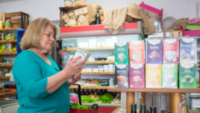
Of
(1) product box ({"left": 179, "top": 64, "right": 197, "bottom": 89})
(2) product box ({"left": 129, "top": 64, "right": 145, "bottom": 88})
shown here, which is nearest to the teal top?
(2) product box ({"left": 129, "top": 64, "right": 145, "bottom": 88})

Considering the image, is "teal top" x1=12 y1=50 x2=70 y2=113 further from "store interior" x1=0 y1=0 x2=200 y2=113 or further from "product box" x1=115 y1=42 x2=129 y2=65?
"product box" x1=115 y1=42 x2=129 y2=65

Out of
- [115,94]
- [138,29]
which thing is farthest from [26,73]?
[115,94]

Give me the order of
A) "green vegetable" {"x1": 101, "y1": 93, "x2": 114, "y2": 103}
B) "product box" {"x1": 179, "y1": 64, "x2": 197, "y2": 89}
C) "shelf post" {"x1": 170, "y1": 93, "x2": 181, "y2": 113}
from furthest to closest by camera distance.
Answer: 1. "green vegetable" {"x1": 101, "y1": 93, "x2": 114, "y2": 103}
2. "shelf post" {"x1": 170, "y1": 93, "x2": 181, "y2": 113}
3. "product box" {"x1": 179, "y1": 64, "x2": 197, "y2": 89}

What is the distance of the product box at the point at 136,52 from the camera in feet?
6.05

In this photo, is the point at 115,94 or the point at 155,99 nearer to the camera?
the point at 155,99

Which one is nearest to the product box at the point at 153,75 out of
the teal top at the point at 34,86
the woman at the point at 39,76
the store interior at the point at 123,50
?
the store interior at the point at 123,50

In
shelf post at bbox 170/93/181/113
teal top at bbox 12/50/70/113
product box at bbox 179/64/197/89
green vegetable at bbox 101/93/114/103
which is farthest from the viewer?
green vegetable at bbox 101/93/114/103

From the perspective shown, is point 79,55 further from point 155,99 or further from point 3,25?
point 3,25

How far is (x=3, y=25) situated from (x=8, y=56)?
3.40ft

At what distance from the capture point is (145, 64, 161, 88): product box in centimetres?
178

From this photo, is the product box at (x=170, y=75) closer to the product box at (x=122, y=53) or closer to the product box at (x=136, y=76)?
the product box at (x=136, y=76)

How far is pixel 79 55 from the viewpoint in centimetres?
168

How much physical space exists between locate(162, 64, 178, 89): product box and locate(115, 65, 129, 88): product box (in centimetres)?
33

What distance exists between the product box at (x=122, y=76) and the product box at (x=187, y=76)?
1.56ft
